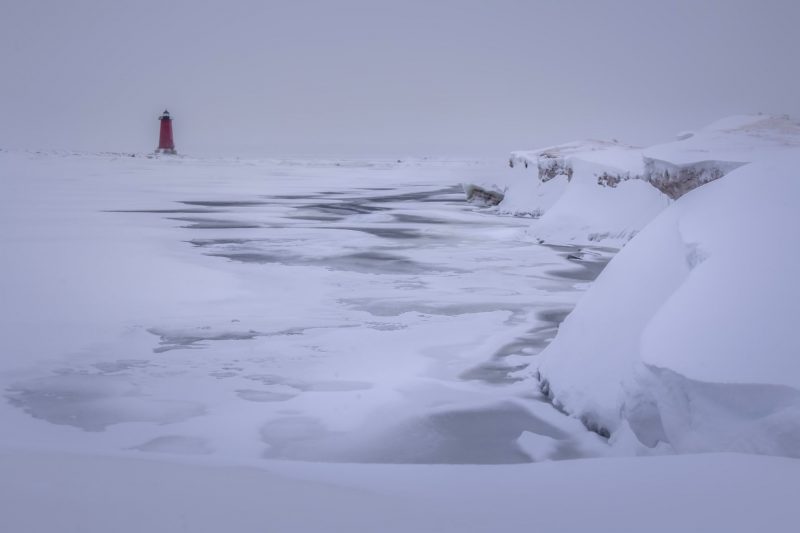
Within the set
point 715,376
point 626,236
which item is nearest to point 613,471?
point 715,376

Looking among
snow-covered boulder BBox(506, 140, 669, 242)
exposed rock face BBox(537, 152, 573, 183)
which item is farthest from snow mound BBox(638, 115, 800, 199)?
exposed rock face BBox(537, 152, 573, 183)

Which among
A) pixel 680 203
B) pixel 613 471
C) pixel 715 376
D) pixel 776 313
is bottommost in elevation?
pixel 613 471

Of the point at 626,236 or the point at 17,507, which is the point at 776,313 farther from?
the point at 626,236

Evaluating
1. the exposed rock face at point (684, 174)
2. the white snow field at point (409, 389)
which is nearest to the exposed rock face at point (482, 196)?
the white snow field at point (409, 389)

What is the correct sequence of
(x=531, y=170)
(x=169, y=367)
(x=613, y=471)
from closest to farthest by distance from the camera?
(x=613, y=471), (x=169, y=367), (x=531, y=170)

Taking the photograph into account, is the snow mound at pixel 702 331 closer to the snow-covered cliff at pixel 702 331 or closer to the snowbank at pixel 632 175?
the snow-covered cliff at pixel 702 331

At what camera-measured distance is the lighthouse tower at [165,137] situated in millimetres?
59500

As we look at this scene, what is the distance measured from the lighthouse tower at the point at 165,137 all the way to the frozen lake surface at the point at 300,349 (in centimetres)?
5179

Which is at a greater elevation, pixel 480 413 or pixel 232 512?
pixel 232 512

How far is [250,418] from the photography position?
12.2 feet

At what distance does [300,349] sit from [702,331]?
8.60 feet

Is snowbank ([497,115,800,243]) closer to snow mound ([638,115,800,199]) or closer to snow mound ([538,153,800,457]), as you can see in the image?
snow mound ([638,115,800,199])

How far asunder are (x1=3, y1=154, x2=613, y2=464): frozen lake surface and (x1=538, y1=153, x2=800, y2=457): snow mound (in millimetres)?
297

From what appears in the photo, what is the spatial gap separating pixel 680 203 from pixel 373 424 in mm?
2237
